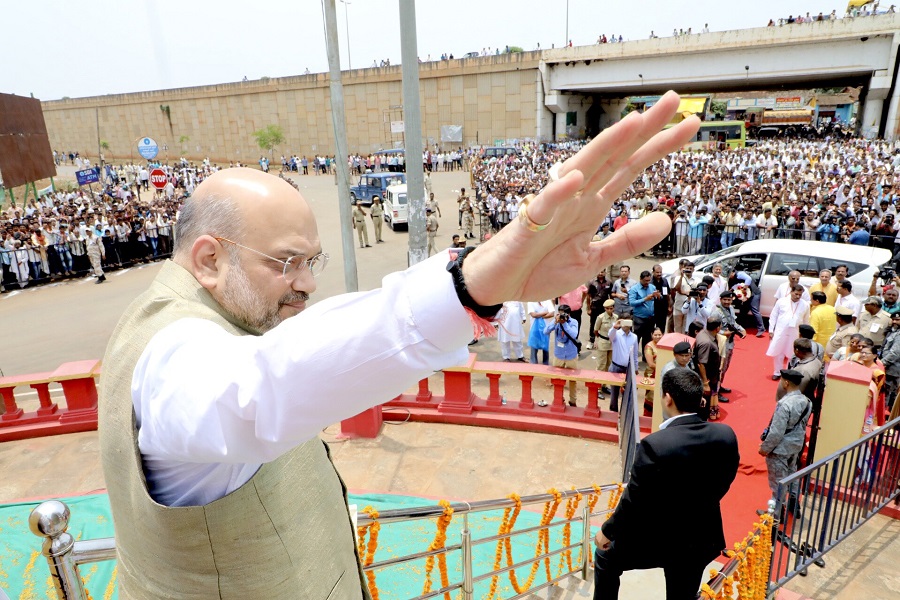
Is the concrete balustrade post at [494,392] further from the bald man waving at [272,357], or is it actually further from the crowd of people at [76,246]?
the crowd of people at [76,246]

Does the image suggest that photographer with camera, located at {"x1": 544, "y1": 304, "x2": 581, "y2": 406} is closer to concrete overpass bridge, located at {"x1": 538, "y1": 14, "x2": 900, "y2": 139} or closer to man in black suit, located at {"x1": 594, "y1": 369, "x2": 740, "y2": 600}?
man in black suit, located at {"x1": 594, "y1": 369, "x2": 740, "y2": 600}

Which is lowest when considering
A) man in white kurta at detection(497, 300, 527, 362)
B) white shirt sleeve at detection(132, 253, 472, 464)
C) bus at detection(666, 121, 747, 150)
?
man in white kurta at detection(497, 300, 527, 362)

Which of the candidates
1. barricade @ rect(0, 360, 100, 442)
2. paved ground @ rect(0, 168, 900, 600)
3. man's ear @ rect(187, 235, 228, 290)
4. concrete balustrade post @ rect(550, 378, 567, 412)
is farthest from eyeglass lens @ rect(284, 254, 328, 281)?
barricade @ rect(0, 360, 100, 442)

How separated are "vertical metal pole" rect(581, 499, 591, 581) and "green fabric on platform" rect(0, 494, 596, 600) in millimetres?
427

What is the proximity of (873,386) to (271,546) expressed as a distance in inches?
246

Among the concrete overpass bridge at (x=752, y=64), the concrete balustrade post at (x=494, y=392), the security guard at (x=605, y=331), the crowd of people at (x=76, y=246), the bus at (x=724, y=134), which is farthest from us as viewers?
the bus at (x=724, y=134)

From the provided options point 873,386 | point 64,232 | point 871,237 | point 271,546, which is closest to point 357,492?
point 271,546

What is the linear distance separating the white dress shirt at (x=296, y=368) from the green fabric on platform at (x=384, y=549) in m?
3.62

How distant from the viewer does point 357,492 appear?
522 centimetres

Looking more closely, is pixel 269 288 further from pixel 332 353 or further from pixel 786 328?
pixel 786 328

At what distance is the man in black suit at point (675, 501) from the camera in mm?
2938

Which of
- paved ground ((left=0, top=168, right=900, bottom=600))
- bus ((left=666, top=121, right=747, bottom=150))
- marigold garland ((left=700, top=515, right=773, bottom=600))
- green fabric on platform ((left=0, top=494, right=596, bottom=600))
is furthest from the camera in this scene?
bus ((left=666, top=121, right=747, bottom=150))

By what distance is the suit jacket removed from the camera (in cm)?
293

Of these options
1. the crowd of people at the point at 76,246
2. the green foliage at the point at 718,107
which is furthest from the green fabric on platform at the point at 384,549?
the green foliage at the point at 718,107
